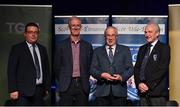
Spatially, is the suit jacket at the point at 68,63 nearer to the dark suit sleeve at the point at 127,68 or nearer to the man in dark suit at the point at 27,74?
the man in dark suit at the point at 27,74

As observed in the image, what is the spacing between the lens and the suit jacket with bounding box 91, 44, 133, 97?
5.82m

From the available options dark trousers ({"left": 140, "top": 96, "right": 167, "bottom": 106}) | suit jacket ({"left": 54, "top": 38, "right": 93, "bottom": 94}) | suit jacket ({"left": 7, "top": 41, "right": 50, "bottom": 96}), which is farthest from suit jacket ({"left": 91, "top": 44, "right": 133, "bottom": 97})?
suit jacket ({"left": 7, "top": 41, "right": 50, "bottom": 96})

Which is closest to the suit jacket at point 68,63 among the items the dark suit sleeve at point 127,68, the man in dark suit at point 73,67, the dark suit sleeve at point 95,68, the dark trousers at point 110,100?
the man in dark suit at point 73,67

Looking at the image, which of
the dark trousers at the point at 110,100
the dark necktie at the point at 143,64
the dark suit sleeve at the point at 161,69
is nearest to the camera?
the dark suit sleeve at the point at 161,69

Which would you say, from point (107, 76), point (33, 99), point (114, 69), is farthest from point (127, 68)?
point (33, 99)

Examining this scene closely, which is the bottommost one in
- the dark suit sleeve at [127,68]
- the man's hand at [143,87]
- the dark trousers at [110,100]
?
the dark trousers at [110,100]

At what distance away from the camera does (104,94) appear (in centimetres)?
583

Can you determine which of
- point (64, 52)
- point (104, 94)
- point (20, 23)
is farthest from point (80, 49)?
point (20, 23)

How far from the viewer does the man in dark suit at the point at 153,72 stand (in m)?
5.67

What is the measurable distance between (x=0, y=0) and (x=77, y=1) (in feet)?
4.40

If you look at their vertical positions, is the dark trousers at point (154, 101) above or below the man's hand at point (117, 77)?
below

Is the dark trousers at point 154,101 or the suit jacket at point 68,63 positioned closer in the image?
the dark trousers at point 154,101

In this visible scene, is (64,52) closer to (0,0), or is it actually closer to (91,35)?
(91,35)

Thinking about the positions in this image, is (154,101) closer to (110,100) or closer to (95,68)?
(110,100)
